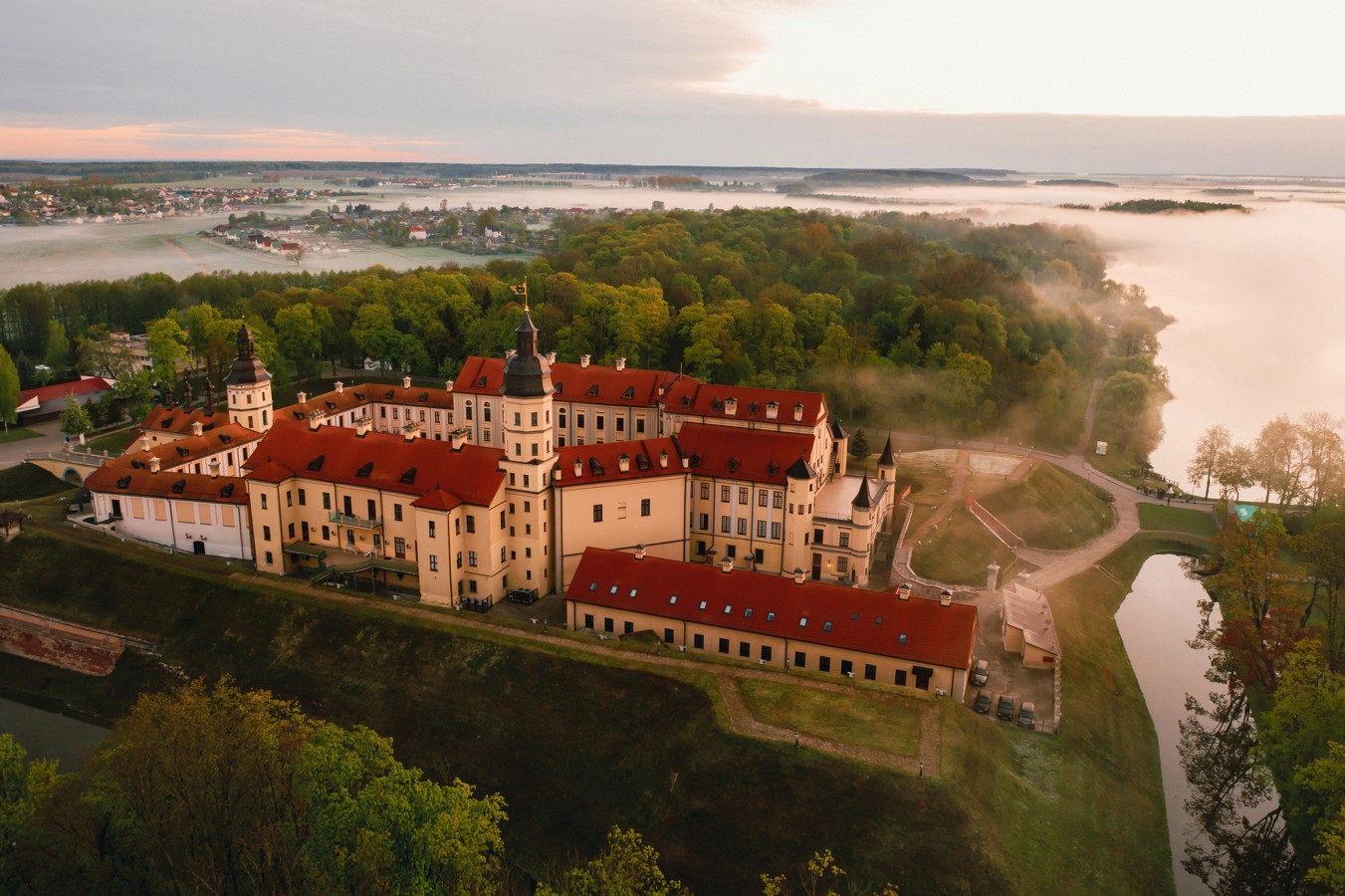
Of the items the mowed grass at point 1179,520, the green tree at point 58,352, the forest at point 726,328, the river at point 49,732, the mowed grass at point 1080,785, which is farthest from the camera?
the green tree at point 58,352

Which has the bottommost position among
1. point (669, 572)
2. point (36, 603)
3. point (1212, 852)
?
point (1212, 852)

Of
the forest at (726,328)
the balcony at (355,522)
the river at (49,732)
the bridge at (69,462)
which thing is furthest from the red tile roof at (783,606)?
the forest at (726,328)

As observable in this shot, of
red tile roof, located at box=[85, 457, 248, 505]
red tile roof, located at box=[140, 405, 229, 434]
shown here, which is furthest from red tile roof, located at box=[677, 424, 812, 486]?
red tile roof, located at box=[140, 405, 229, 434]

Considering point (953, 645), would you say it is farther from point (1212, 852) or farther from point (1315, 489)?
point (1315, 489)

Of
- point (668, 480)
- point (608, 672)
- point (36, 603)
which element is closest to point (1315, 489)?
point (668, 480)

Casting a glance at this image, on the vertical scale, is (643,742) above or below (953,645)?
below

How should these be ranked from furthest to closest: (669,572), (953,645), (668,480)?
1. (668,480)
2. (669,572)
3. (953,645)

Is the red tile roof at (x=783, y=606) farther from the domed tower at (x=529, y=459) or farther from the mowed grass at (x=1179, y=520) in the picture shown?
the mowed grass at (x=1179, y=520)
